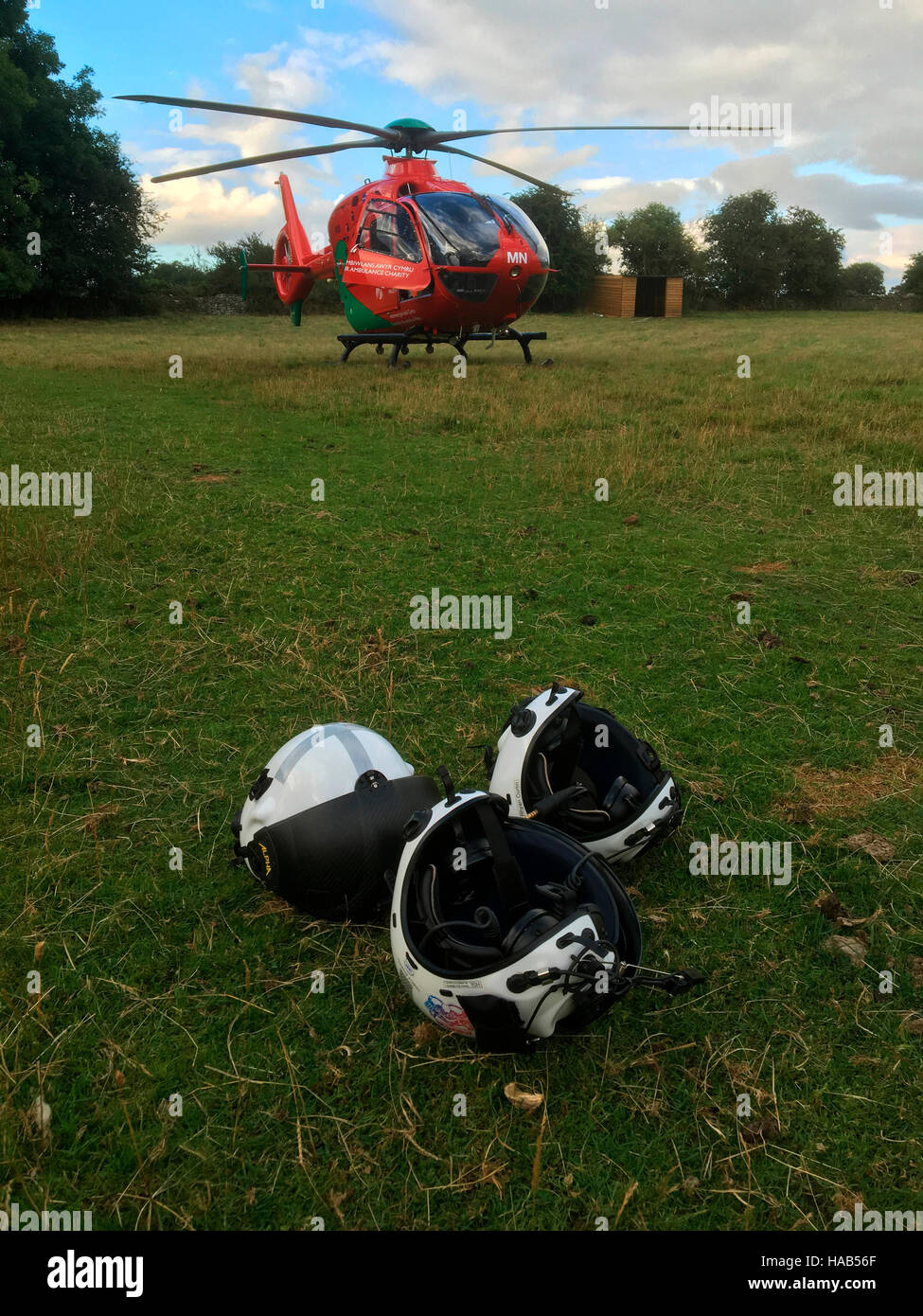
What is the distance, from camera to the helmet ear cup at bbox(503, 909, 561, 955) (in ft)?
9.50

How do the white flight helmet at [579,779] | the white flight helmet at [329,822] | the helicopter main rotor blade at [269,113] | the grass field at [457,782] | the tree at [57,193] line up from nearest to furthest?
the grass field at [457,782]
the white flight helmet at [329,822]
the white flight helmet at [579,779]
the helicopter main rotor blade at [269,113]
the tree at [57,193]

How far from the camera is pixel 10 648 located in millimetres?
6250

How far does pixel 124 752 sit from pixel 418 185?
1810cm

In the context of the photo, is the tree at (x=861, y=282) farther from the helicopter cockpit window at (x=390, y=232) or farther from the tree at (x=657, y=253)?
the helicopter cockpit window at (x=390, y=232)

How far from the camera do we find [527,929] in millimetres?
3021

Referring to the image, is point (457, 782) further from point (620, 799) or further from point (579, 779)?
point (620, 799)

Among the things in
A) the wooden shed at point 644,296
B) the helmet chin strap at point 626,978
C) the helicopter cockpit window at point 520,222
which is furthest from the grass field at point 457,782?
the wooden shed at point 644,296

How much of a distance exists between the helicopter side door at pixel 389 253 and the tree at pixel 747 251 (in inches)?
1727

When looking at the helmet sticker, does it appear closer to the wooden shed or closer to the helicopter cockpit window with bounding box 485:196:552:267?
the helicopter cockpit window with bounding box 485:196:552:267

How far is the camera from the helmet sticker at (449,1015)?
115 inches

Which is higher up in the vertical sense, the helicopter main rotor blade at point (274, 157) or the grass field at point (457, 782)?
the helicopter main rotor blade at point (274, 157)

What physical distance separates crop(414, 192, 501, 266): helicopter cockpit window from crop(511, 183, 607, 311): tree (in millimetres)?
35600

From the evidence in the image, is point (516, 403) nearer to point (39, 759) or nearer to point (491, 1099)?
point (39, 759)

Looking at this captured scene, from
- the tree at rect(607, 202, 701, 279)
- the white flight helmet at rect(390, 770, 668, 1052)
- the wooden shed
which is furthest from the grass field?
the tree at rect(607, 202, 701, 279)
